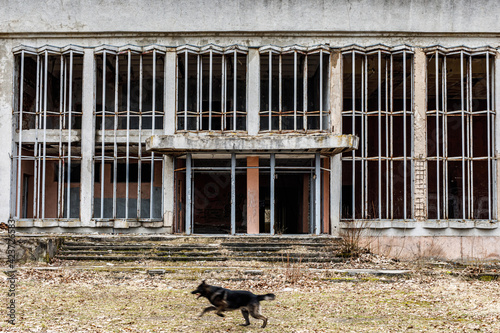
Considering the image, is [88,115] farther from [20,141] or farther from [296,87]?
[296,87]

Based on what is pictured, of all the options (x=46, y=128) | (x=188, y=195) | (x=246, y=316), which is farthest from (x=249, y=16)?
(x=246, y=316)

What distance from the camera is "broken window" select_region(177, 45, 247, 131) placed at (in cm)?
2033

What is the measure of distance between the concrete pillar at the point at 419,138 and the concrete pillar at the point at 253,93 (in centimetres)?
589

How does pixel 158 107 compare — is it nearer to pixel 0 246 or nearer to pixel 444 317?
pixel 0 246

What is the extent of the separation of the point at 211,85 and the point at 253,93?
1610 mm

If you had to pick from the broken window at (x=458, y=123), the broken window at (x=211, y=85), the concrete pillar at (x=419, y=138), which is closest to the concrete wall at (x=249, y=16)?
the broken window at (x=211, y=85)

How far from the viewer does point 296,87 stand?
22.2 meters

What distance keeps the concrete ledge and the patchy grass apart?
220 inches

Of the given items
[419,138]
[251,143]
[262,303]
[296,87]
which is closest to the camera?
[262,303]

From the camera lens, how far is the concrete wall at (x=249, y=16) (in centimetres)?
2017

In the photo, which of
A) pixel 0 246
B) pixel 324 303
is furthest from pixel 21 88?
pixel 324 303

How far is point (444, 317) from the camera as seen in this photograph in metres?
9.74

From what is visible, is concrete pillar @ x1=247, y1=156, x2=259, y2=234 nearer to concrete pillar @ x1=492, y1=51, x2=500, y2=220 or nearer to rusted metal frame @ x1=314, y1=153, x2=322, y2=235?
rusted metal frame @ x1=314, y1=153, x2=322, y2=235

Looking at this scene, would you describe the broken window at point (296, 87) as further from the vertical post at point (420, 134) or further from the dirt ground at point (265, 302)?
the dirt ground at point (265, 302)
